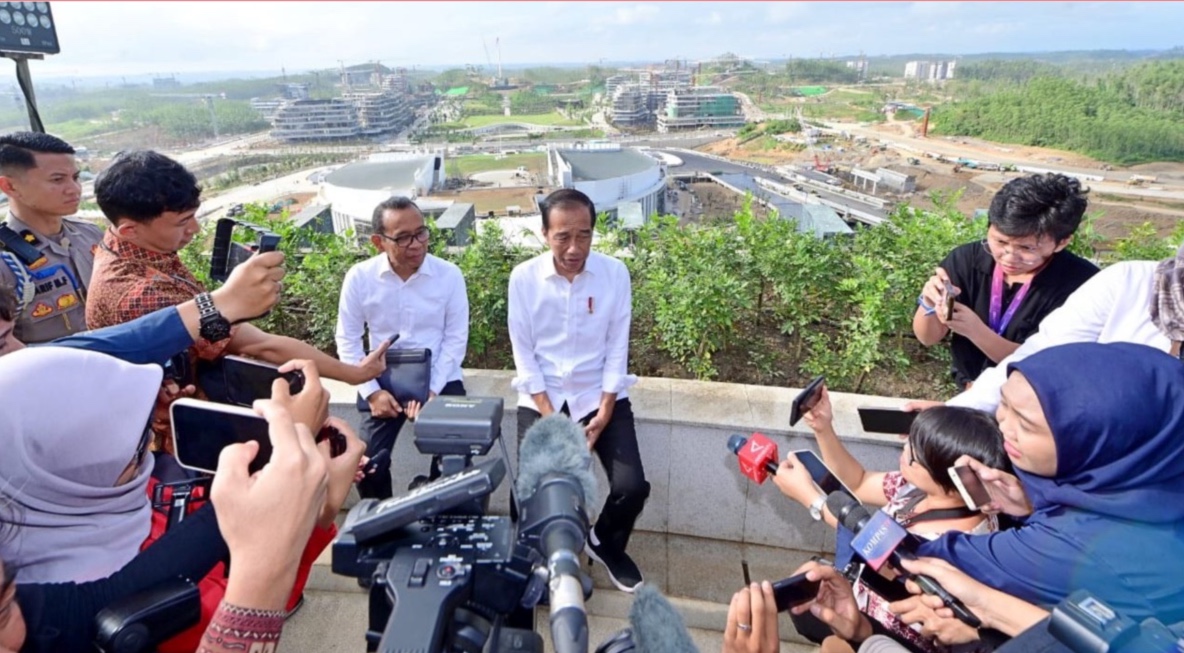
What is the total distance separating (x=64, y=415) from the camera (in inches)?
47.1

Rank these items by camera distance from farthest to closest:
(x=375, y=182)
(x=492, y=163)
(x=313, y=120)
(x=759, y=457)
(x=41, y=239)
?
(x=313, y=120) < (x=492, y=163) < (x=375, y=182) < (x=41, y=239) < (x=759, y=457)

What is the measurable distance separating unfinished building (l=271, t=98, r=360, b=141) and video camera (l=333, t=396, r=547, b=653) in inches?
2599

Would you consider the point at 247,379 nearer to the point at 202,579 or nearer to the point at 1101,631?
the point at 202,579

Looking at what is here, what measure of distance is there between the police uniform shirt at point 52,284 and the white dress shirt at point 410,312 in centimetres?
116

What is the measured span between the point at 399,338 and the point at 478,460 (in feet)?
6.58

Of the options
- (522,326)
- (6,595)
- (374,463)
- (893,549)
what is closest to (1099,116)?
(522,326)

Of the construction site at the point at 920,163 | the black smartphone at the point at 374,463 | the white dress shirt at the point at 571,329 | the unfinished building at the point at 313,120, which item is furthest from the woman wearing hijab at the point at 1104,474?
the unfinished building at the point at 313,120

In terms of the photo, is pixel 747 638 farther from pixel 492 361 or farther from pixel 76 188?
pixel 76 188

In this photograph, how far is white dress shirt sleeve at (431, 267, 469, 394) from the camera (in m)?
3.00

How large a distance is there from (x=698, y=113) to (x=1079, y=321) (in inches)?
2797

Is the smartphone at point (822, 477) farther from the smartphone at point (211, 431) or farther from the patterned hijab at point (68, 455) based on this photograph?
the patterned hijab at point (68, 455)

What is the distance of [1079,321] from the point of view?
210cm

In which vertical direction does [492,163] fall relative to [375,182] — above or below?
above

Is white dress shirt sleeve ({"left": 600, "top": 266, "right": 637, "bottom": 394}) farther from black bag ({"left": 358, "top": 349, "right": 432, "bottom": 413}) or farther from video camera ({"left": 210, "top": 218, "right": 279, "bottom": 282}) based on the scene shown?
video camera ({"left": 210, "top": 218, "right": 279, "bottom": 282})
